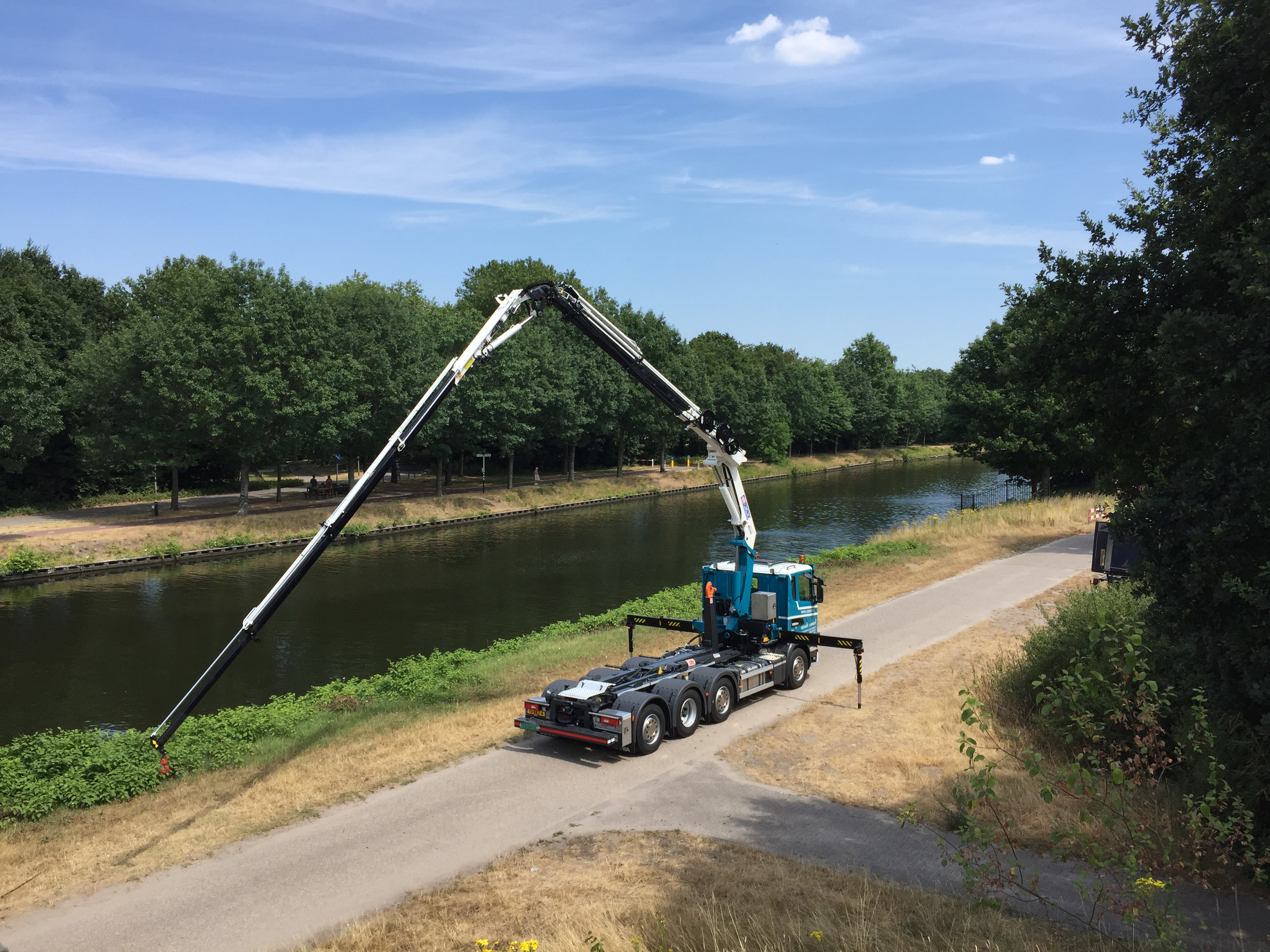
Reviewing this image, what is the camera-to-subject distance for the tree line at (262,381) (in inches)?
1593

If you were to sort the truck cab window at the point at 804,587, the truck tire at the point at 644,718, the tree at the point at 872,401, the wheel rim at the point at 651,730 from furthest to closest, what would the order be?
the tree at the point at 872,401 → the truck cab window at the point at 804,587 → the wheel rim at the point at 651,730 → the truck tire at the point at 644,718

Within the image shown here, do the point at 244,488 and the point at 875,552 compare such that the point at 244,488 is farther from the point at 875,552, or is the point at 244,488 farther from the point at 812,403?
the point at 812,403

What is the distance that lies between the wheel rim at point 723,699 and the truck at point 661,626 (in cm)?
2

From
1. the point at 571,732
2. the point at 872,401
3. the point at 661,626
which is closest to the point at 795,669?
the point at 661,626

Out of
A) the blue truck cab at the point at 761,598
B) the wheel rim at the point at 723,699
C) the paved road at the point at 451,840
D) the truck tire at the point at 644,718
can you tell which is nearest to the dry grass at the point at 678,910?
the paved road at the point at 451,840

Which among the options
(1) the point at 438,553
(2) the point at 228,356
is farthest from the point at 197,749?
(2) the point at 228,356

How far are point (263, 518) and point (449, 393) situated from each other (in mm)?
30789

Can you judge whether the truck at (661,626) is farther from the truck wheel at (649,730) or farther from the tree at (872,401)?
the tree at (872,401)

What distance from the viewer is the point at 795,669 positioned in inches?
659

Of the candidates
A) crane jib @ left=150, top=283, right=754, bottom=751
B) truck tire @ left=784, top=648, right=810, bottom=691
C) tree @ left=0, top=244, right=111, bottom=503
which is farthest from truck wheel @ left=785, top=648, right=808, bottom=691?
tree @ left=0, top=244, right=111, bottom=503

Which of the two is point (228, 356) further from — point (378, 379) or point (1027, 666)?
point (1027, 666)

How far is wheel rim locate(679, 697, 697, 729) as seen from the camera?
45.8 ft

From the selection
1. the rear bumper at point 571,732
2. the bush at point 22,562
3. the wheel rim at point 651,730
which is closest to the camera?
the rear bumper at point 571,732

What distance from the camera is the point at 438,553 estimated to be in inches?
1556
